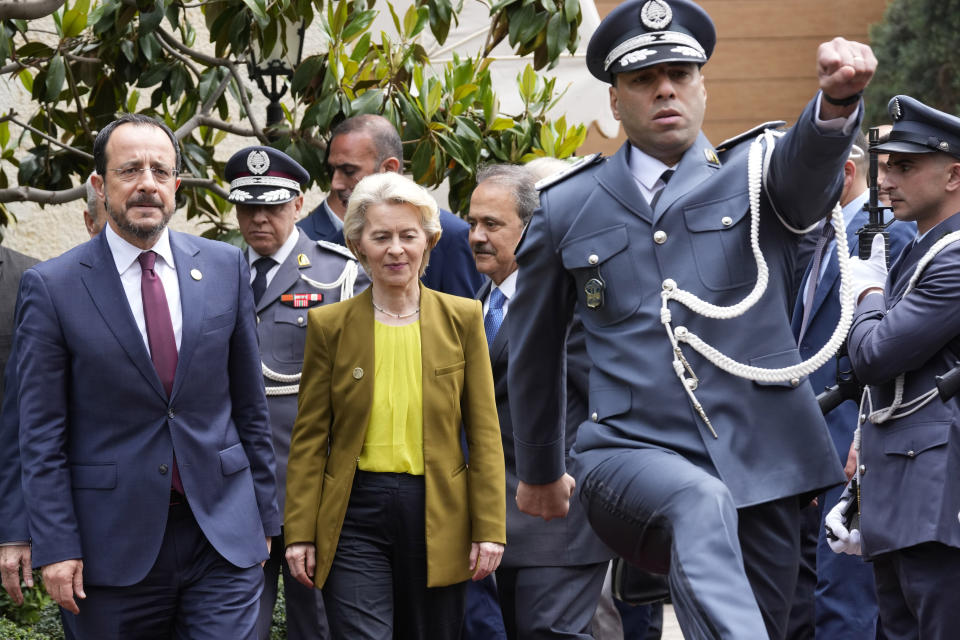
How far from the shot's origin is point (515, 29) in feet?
22.4

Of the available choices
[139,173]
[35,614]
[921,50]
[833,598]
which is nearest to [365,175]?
[139,173]

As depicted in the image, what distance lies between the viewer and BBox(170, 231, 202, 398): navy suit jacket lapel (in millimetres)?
4227

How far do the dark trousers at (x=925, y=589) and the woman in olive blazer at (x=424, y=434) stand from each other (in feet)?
4.18

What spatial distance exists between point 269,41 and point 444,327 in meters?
2.30

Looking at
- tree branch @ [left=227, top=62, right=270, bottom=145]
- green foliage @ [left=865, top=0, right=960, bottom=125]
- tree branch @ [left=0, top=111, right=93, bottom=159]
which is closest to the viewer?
tree branch @ [left=0, top=111, right=93, bottom=159]

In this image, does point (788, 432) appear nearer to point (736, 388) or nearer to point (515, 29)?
point (736, 388)

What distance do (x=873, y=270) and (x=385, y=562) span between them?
1887 mm

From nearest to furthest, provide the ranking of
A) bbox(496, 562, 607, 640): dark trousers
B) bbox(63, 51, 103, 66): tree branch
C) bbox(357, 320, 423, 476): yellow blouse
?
1. bbox(357, 320, 423, 476): yellow blouse
2. bbox(496, 562, 607, 640): dark trousers
3. bbox(63, 51, 103, 66): tree branch

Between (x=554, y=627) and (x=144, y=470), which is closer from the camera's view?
(x=144, y=470)

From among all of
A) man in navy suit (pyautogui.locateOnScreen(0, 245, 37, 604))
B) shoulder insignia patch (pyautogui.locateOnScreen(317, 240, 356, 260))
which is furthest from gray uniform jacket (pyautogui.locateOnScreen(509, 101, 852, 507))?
shoulder insignia patch (pyautogui.locateOnScreen(317, 240, 356, 260))

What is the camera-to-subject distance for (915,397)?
4398mm

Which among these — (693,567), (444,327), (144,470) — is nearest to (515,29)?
(444,327)

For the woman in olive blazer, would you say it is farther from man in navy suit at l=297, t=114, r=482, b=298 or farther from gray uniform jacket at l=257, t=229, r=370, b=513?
man in navy suit at l=297, t=114, r=482, b=298

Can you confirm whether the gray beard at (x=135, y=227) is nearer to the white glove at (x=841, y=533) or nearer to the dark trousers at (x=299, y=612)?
the dark trousers at (x=299, y=612)
